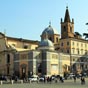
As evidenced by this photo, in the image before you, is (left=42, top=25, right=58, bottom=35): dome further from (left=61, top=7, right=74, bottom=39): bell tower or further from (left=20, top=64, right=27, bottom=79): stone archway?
(left=20, top=64, right=27, bottom=79): stone archway

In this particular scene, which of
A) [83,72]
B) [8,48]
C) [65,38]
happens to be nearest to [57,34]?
[65,38]

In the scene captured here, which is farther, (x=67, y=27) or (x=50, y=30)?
(x=50, y=30)

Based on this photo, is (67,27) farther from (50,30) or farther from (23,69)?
(23,69)

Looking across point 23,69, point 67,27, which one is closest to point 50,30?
point 67,27

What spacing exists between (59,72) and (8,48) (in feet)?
53.4

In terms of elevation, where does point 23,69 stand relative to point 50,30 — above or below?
below

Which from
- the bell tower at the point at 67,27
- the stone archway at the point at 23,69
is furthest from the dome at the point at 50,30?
the stone archway at the point at 23,69

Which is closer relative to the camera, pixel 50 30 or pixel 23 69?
pixel 23 69

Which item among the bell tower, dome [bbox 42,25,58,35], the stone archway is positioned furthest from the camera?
dome [bbox 42,25,58,35]

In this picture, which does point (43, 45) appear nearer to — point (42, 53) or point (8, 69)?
point (42, 53)

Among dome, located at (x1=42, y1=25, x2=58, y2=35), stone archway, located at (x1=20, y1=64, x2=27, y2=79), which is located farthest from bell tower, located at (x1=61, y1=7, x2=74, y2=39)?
stone archway, located at (x1=20, y1=64, x2=27, y2=79)

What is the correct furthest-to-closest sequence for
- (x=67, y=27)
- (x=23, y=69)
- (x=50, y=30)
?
(x=50, y=30) < (x=67, y=27) < (x=23, y=69)

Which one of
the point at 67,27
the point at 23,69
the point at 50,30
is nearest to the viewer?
the point at 23,69

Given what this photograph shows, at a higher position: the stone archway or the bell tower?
the bell tower
